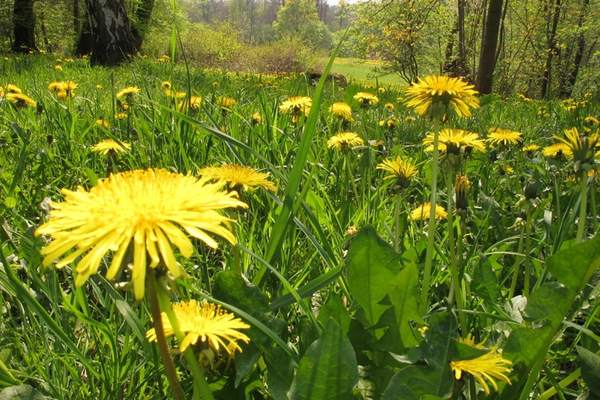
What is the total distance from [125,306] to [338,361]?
33 cm

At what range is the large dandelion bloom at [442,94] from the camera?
1.08 m

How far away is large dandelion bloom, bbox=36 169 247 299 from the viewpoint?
0.47m

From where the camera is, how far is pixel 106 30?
305 inches

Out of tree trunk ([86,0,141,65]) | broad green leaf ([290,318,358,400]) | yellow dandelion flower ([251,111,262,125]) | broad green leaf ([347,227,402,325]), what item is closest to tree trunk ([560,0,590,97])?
tree trunk ([86,0,141,65])

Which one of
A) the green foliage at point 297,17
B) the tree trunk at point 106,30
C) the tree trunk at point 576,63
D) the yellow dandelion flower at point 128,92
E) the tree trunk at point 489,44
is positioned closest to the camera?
the yellow dandelion flower at point 128,92

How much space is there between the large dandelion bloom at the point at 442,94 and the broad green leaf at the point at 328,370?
0.65 m

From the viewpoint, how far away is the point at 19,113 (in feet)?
7.79

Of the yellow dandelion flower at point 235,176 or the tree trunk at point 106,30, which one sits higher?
the tree trunk at point 106,30

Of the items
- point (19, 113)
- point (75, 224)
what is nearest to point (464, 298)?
point (75, 224)

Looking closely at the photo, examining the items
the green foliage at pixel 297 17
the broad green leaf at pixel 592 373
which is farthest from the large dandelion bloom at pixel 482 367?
the green foliage at pixel 297 17

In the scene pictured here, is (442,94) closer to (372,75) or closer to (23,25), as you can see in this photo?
(23,25)

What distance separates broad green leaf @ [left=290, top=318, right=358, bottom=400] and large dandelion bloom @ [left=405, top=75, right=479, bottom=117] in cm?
65

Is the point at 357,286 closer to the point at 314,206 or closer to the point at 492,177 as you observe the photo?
the point at 314,206

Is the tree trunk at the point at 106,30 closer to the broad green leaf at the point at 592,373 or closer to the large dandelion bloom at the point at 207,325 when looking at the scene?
the large dandelion bloom at the point at 207,325
